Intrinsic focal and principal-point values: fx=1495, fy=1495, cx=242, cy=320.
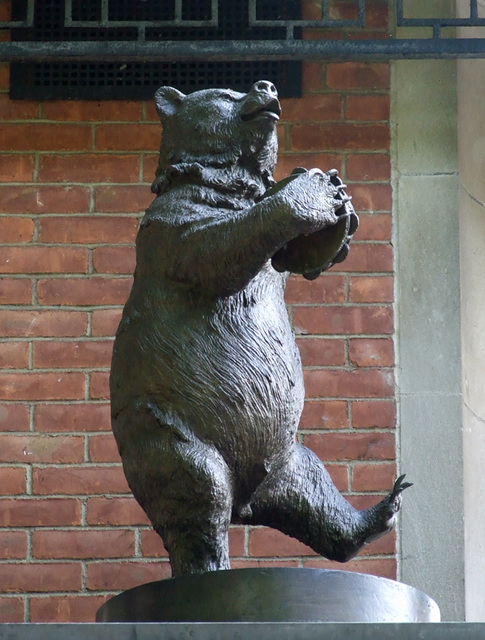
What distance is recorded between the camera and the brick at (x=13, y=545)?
430 cm

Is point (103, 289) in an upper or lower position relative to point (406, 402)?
upper

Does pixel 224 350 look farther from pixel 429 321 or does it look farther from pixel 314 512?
pixel 429 321

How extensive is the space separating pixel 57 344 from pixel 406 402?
41.4 inches

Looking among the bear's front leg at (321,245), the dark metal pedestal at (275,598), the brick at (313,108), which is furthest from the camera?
the brick at (313,108)

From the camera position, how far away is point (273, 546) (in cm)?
428

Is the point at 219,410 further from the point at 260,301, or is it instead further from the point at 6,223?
the point at 6,223

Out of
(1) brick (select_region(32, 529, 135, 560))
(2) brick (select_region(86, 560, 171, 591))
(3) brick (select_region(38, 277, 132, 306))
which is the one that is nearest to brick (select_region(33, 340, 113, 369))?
(3) brick (select_region(38, 277, 132, 306))

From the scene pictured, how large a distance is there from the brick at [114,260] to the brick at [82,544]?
0.79 metres

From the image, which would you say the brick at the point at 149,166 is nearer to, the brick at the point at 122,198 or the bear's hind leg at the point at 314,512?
the brick at the point at 122,198

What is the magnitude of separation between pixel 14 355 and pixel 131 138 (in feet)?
2.51

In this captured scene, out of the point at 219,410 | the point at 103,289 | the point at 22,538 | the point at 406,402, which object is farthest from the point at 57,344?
the point at 219,410

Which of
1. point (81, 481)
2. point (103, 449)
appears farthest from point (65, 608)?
point (103, 449)

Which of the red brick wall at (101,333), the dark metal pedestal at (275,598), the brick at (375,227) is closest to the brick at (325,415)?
the red brick wall at (101,333)

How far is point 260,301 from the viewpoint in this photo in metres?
2.96
